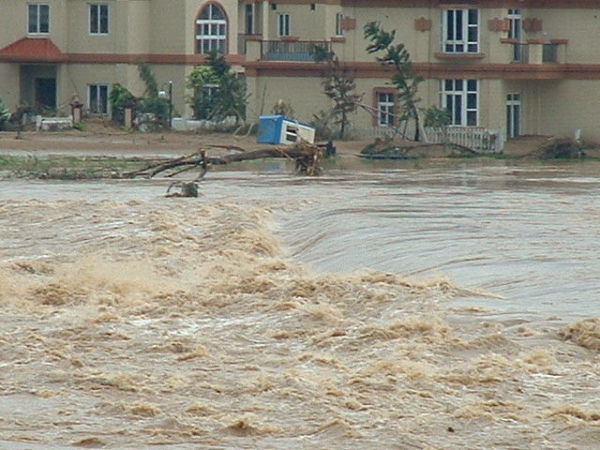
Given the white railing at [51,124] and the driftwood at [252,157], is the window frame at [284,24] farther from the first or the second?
the driftwood at [252,157]

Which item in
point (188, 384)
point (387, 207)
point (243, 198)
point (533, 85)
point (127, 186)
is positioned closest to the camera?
point (188, 384)

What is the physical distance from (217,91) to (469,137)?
349 inches

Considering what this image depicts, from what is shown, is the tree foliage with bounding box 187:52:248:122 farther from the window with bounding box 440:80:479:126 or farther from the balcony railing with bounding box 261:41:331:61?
the window with bounding box 440:80:479:126

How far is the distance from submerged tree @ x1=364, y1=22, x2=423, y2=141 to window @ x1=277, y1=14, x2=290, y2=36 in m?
5.17

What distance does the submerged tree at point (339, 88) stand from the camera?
173 ft

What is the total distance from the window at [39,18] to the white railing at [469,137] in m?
14.9

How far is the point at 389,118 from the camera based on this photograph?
2111 inches

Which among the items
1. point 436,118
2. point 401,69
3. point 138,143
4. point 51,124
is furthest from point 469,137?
point 51,124

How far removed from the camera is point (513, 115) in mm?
52938

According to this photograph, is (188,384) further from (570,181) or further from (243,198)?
(570,181)

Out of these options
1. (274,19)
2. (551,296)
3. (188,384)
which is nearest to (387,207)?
(551,296)

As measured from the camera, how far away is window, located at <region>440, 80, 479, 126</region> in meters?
52.3

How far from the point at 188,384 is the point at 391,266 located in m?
7.32

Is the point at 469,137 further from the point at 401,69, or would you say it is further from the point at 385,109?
the point at 385,109
